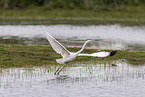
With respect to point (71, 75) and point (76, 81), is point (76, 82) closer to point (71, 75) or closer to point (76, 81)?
point (76, 81)

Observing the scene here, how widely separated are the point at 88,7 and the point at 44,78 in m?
50.5

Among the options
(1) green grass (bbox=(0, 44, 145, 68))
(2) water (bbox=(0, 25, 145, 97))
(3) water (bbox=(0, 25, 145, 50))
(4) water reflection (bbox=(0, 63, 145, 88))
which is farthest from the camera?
(3) water (bbox=(0, 25, 145, 50))

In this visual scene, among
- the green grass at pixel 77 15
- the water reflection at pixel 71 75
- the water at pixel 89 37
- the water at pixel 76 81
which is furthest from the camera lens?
the green grass at pixel 77 15

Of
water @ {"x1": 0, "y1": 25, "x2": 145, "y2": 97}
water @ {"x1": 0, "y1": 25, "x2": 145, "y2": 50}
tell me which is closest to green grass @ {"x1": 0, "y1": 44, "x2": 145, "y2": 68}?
water @ {"x1": 0, "y1": 25, "x2": 145, "y2": 97}

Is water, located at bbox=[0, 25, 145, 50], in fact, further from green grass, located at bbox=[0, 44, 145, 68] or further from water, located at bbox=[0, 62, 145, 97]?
water, located at bbox=[0, 62, 145, 97]

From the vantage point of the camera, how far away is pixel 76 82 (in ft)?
50.2

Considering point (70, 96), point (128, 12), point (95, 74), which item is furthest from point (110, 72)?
point (128, 12)

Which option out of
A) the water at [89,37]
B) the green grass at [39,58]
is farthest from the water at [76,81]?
the water at [89,37]

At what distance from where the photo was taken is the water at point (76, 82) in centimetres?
1369

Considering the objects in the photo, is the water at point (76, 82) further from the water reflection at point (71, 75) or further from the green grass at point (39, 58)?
the green grass at point (39, 58)

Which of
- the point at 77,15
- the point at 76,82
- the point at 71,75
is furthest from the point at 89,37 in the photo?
the point at 77,15

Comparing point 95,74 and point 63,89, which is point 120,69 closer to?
point 95,74

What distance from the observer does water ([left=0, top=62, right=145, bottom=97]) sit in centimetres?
1369

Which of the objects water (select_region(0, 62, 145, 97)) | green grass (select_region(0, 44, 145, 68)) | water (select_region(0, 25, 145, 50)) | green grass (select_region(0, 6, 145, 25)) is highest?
green grass (select_region(0, 6, 145, 25))
